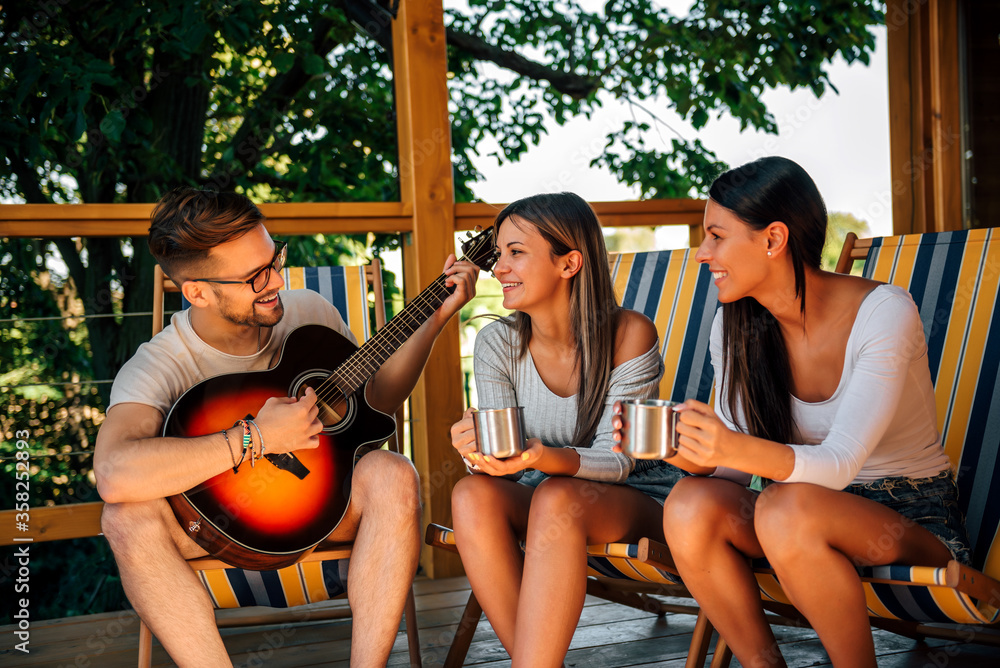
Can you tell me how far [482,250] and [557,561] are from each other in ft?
2.96

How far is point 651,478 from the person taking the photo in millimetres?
2115

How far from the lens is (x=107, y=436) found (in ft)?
5.94

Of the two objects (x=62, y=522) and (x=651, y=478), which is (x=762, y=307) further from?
(x=62, y=522)

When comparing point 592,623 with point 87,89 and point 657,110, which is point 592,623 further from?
point 657,110

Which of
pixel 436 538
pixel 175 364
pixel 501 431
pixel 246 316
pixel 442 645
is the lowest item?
pixel 442 645

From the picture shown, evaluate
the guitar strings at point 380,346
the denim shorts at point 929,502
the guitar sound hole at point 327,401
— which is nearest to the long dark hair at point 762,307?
the denim shorts at point 929,502

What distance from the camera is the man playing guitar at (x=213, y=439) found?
1759mm

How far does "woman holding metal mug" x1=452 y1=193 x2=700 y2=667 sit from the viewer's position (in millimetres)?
1691

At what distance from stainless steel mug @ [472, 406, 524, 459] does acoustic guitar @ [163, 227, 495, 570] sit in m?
0.51

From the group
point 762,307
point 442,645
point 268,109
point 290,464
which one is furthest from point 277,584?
point 268,109

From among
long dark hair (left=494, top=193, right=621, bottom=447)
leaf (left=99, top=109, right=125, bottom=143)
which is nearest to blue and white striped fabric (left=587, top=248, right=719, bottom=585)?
long dark hair (left=494, top=193, right=621, bottom=447)

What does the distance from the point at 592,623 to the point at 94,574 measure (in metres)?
3.50

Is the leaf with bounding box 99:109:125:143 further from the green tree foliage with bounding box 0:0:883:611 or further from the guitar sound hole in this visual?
the guitar sound hole

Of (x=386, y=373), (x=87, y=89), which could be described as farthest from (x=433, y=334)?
(x=87, y=89)
